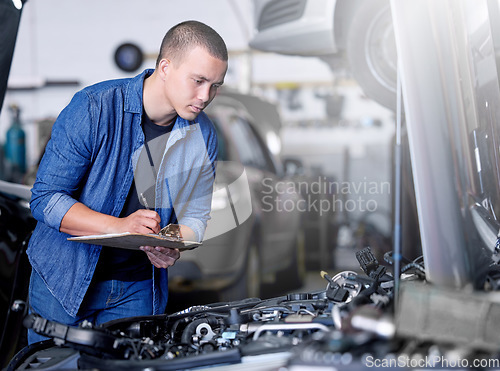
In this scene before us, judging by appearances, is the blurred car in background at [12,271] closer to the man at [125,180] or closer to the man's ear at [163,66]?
the man at [125,180]

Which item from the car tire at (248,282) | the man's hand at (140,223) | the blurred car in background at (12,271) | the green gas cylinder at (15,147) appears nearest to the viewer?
the man's hand at (140,223)

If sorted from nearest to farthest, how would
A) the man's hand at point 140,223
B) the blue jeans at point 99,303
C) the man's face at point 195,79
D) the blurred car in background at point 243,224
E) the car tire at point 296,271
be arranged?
the man's hand at point 140,223 < the man's face at point 195,79 < the blue jeans at point 99,303 < the blurred car in background at point 243,224 < the car tire at point 296,271

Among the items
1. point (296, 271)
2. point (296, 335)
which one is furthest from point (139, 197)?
point (296, 271)

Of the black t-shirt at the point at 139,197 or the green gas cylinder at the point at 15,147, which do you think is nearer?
the black t-shirt at the point at 139,197

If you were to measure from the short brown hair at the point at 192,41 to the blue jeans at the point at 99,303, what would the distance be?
700mm

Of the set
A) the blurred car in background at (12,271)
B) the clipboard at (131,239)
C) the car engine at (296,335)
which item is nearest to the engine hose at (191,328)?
the car engine at (296,335)

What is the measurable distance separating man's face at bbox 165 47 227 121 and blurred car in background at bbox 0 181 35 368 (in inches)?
31.8

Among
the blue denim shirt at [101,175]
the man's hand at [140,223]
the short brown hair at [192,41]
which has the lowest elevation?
the man's hand at [140,223]

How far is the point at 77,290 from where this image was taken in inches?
58.9

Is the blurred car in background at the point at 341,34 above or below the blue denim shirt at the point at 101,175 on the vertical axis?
above

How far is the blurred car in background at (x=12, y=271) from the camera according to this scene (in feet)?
5.63

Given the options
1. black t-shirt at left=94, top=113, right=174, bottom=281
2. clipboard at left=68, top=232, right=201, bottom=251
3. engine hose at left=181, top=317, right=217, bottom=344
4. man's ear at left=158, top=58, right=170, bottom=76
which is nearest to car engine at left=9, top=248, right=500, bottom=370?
engine hose at left=181, top=317, right=217, bottom=344

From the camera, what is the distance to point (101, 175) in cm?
148

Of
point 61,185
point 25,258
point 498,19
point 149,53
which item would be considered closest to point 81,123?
point 61,185
